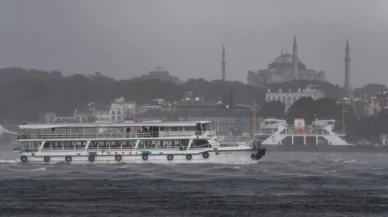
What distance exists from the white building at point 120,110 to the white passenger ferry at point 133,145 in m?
72.9

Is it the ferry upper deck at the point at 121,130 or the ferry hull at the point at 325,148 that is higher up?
the ferry upper deck at the point at 121,130

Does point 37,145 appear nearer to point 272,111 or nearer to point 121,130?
point 121,130

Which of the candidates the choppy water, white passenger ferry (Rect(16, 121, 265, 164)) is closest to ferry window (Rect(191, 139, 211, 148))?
white passenger ferry (Rect(16, 121, 265, 164))

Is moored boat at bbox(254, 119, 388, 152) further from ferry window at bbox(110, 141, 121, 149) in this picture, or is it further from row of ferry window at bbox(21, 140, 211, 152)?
ferry window at bbox(110, 141, 121, 149)

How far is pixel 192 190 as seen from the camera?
155ft

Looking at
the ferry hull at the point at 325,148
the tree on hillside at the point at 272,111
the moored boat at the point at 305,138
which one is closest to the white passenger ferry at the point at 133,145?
the ferry hull at the point at 325,148

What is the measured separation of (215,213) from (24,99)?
109m

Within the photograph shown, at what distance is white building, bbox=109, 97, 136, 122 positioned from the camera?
142875 millimetres

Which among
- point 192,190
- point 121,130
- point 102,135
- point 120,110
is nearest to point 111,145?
point 102,135

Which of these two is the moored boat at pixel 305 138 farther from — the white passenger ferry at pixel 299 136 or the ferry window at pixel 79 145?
the ferry window at pixel 79 145

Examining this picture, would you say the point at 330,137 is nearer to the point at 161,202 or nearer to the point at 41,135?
the point at 41,135

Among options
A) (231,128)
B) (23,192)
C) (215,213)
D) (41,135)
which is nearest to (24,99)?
(231,128)

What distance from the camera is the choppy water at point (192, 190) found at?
39.7 metres

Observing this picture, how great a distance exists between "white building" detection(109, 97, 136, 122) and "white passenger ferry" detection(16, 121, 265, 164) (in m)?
72.9
